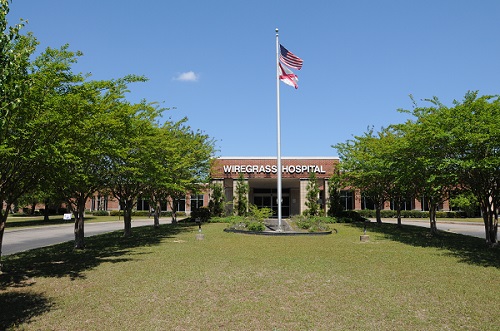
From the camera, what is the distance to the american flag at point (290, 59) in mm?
25766

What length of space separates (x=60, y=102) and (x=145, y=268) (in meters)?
6.04

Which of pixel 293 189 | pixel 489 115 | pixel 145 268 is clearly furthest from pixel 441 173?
pixel 293 189

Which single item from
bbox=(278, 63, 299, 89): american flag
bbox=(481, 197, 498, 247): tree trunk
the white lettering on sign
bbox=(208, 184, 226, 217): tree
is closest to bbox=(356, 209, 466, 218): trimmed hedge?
the white lettering on sign

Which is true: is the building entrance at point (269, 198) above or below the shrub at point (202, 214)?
above

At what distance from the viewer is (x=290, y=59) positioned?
25.8 m

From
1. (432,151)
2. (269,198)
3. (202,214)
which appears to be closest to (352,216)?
(202,214)

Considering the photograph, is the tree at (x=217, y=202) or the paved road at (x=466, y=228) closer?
the paved road at (x=466, y=228)

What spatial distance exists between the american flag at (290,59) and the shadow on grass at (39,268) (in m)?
14.1

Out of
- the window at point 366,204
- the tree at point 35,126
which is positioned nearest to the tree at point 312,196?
the window at point 366,204

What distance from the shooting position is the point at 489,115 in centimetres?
1712

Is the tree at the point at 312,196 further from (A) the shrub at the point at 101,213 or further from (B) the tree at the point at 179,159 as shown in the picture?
(A) the shrub at the point at 101,213

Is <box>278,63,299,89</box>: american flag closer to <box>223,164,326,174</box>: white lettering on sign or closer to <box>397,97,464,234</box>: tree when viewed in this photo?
<box>397,97,464,234</box>: tree

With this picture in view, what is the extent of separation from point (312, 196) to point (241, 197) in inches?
319

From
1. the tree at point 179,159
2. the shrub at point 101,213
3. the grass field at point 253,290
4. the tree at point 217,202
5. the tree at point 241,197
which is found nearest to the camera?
the grass field at point 253,290
